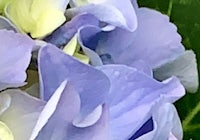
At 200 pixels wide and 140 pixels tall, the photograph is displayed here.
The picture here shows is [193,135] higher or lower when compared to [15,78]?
lower

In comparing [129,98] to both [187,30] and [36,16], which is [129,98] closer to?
[36,16]

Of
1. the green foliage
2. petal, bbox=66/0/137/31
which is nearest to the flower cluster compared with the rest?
petal, bbox=66/0/137/31

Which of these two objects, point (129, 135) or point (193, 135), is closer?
point (129, 135)

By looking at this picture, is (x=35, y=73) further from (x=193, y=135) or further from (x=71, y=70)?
(x=193, y=135)

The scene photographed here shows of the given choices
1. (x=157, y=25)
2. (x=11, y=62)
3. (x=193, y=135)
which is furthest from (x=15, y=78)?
(x=193, y=135)

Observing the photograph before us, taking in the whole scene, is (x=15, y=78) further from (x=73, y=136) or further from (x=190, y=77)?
(x=190, y=77)

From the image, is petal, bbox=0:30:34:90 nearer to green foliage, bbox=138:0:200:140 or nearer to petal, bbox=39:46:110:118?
petal, bbox=39:46:110:118
